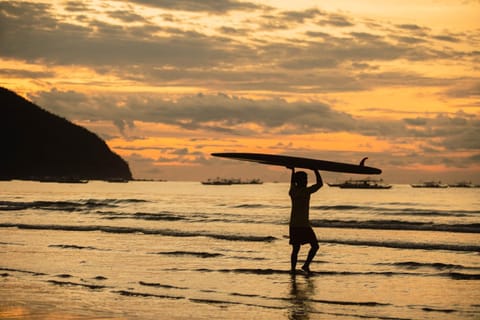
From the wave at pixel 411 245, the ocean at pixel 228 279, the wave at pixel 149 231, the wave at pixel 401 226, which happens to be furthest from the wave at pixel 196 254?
the wave at pixel 401 226

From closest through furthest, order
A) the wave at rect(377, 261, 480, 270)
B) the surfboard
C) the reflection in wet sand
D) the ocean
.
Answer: the reflection in wet sand, the ocean, the surfboard, the wave at rect(377, 261, 480, 270)

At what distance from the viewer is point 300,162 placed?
1585 cm

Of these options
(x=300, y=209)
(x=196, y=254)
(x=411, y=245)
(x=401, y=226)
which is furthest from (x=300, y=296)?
(x=401, y=226)

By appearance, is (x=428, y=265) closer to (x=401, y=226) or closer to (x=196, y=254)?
(x=196, y=254)

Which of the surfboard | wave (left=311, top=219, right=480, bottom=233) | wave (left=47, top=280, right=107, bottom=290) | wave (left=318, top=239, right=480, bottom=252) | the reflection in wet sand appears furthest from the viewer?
wave (left=311, top=219, right=480, bottom=233)

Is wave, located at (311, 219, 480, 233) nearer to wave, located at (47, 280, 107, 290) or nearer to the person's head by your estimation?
the person's head

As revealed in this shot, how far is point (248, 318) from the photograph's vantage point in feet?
33.7

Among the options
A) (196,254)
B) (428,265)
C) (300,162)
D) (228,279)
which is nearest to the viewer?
(228,279)

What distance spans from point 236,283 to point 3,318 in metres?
4.88

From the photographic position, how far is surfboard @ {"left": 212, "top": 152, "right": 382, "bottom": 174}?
1588 centimetres

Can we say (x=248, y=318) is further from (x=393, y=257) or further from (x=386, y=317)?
(x=393, y=257)

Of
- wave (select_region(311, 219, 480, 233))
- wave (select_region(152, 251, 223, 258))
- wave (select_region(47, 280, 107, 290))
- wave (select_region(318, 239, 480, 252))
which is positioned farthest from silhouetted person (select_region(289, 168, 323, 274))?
wave (select_region(311, 219, 480, 233))

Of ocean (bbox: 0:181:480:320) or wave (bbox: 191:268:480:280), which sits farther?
wave (bbox: 191:268:480:280)

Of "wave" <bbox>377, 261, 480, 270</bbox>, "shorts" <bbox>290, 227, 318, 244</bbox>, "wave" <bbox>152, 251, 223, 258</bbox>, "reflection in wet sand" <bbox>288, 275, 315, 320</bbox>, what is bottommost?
"wave" <bbox>152, 251, 223, 258</bbox>
